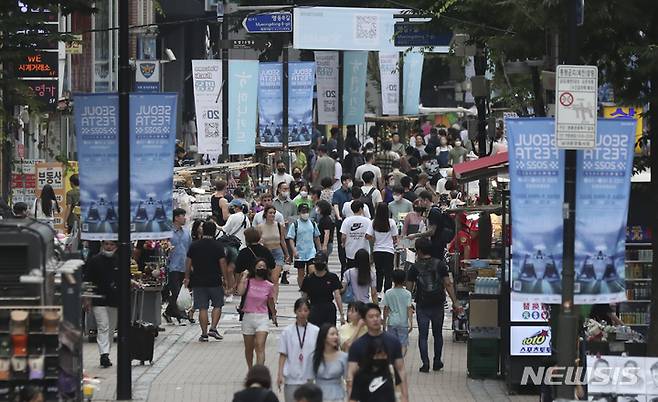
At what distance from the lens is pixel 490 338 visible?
19.7 metres

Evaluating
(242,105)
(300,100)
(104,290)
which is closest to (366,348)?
(104,290)

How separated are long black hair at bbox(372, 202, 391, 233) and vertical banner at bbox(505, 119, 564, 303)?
10.2m

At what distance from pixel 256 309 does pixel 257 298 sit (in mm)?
133

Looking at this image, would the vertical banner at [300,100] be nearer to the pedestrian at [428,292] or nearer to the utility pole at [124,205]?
the pedestrian at [428,292]

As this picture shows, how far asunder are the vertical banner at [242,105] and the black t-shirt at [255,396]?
23774mm

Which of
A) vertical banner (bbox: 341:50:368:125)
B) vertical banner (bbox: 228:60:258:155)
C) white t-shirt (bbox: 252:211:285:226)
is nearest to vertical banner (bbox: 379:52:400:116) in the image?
vertical banner (bbox: 341:50:368:125)

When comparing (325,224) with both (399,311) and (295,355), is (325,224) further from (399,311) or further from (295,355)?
(295,355)

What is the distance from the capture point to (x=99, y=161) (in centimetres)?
1797

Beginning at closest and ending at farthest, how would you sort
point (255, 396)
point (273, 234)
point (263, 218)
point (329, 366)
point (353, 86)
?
point (255, 396) → point (329, 366) → point (273, 234) → point (263, 218) → point (353, 86)

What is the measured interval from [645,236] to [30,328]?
960 cm

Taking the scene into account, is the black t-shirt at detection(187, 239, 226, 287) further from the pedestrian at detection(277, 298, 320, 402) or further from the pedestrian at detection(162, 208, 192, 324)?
the pedestrian at detection(277, 298, 320, 402)

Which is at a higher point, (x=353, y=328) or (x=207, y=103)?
(x=207, y=103)

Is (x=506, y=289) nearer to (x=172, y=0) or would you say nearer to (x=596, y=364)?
(x=596, y=364)

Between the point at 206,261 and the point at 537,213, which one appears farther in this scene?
the point at 206,261
